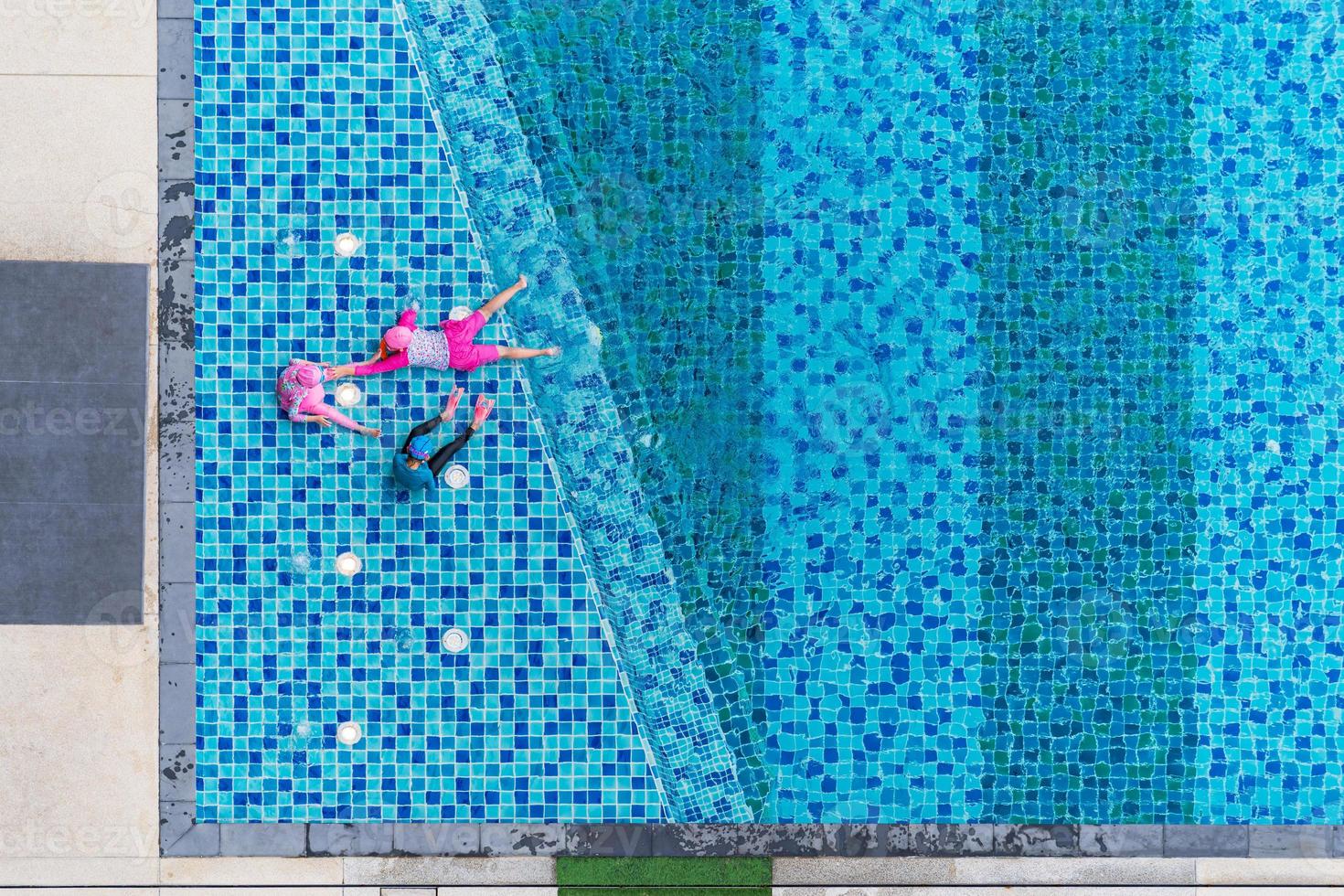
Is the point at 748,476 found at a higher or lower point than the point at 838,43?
lower

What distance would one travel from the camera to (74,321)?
21.3 ft

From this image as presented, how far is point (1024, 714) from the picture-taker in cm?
661

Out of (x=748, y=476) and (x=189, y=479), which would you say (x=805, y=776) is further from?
(x=189, y=479)

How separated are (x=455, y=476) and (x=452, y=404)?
0.46 metres

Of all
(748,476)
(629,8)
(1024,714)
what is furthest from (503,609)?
(629,8)

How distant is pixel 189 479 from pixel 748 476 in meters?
3.54

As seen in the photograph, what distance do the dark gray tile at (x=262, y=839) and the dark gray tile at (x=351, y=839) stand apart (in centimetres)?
7

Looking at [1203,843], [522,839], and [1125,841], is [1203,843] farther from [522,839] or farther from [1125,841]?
[522,839]

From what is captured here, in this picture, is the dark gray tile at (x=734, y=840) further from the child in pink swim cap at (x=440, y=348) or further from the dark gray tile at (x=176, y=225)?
the dark gray tile at (x=176, y=225)

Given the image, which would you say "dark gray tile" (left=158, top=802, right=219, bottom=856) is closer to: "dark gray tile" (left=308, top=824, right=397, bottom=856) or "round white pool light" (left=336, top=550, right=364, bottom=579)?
"dark gray tile" (left=308, top=824, right=397, bottom=856)

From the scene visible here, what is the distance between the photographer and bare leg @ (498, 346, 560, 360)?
649 centimetres

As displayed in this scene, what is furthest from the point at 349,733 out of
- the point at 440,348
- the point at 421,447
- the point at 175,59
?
the point at 175,59

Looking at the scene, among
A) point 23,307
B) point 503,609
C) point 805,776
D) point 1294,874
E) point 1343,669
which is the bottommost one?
point 1294,874

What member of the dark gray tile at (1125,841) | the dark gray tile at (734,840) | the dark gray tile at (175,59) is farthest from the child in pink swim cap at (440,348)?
the dark gray tile at (1125,841)
